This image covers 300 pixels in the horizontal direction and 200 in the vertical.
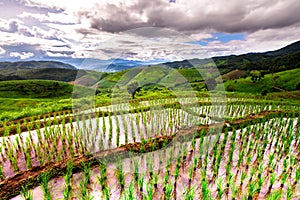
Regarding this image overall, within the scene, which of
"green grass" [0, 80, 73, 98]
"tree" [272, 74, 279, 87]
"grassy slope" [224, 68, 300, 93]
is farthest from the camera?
"green grass" [0, 80, 73, 98]

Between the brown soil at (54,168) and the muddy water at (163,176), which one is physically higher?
the brown soil at (54,168)

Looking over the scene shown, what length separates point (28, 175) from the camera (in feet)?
14.6

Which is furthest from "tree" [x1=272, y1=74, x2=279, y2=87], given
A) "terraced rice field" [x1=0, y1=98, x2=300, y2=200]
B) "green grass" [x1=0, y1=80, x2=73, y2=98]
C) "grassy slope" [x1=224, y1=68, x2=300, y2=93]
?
"green grass" [x1=0, y1=80, x2=73, y2=98]

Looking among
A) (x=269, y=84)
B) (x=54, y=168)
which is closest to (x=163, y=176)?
(x=54, y=168)

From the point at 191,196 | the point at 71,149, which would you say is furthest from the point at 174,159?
the point at 71,149

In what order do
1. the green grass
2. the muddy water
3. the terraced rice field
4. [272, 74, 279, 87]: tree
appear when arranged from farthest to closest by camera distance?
1. the green grass
2. [272, 74, 279, 87]: tree
3. the muddy water
4. the terraced rice field

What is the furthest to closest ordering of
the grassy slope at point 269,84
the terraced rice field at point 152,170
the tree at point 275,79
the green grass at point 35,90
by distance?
the green grass at point 35,90, the tree at point 275,79, the grassy slope at point 269,84, the terraced rice field at point 152,170

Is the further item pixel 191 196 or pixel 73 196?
pixel 73 196

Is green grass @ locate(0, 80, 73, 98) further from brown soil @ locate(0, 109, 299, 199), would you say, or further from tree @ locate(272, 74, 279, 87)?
brown soil @ locate(0, 109, 299, 199)

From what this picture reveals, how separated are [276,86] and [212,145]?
53825 mm

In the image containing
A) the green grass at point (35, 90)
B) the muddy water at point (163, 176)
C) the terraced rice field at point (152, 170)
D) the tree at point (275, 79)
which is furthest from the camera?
the green grass at point (35, 90)

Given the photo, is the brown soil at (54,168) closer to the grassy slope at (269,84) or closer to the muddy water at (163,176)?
the muddy water at (163,176)

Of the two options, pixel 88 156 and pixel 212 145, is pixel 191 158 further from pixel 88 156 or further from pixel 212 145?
pixel 88 156

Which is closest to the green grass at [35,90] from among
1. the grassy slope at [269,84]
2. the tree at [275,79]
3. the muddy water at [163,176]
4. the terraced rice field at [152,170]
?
the grassy slope at [269,84]
